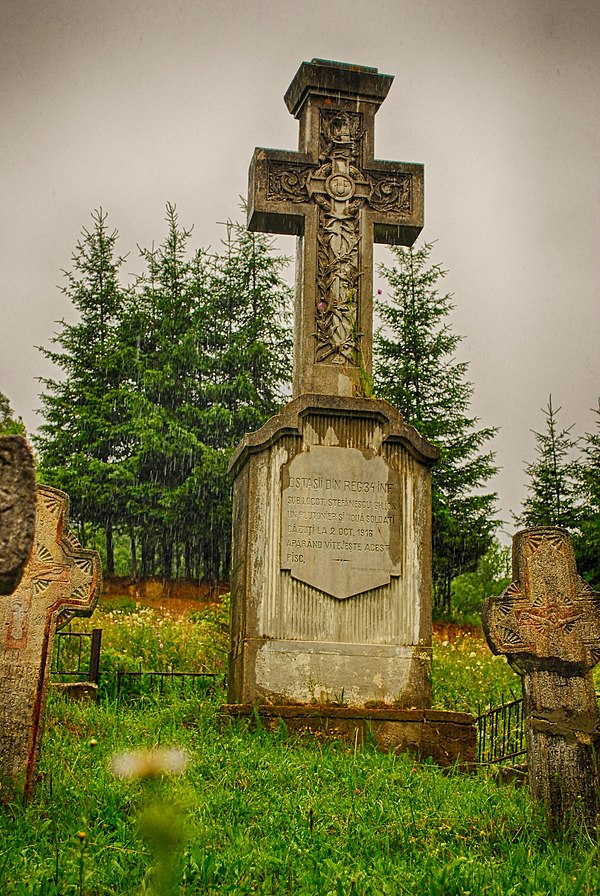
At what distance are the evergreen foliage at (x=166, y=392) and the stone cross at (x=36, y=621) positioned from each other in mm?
16063

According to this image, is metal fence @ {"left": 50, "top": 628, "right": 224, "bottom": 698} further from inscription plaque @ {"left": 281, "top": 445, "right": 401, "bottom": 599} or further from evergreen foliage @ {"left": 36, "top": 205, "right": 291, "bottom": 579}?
evergreen foliage @ {"left": 36, "top": 205, "right": 291, "bottom": 579}

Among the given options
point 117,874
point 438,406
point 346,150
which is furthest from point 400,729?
point 438,406

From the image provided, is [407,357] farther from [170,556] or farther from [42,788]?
[42,788]

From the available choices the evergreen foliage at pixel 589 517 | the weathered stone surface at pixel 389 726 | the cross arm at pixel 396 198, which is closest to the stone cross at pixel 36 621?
the weathered stone surface at pixel 389 726

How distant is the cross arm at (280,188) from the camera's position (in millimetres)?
10070

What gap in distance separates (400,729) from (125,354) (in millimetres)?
18296

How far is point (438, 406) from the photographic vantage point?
21.9 m

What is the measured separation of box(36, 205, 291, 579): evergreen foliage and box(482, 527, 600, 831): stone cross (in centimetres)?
1640

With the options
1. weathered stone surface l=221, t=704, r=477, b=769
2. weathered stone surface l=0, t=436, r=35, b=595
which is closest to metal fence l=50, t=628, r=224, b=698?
weathered stone surface l=221, t=704, r=477, b=769

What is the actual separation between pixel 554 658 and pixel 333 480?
11.7ft

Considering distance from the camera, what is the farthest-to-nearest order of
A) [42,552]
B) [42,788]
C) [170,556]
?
[170,556] < [42,552] < [42,788]

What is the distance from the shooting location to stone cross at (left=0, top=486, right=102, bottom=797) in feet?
17.9

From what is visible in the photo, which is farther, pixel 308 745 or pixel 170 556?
pixel 170 556

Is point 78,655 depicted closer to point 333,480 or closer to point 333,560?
point 333,560
